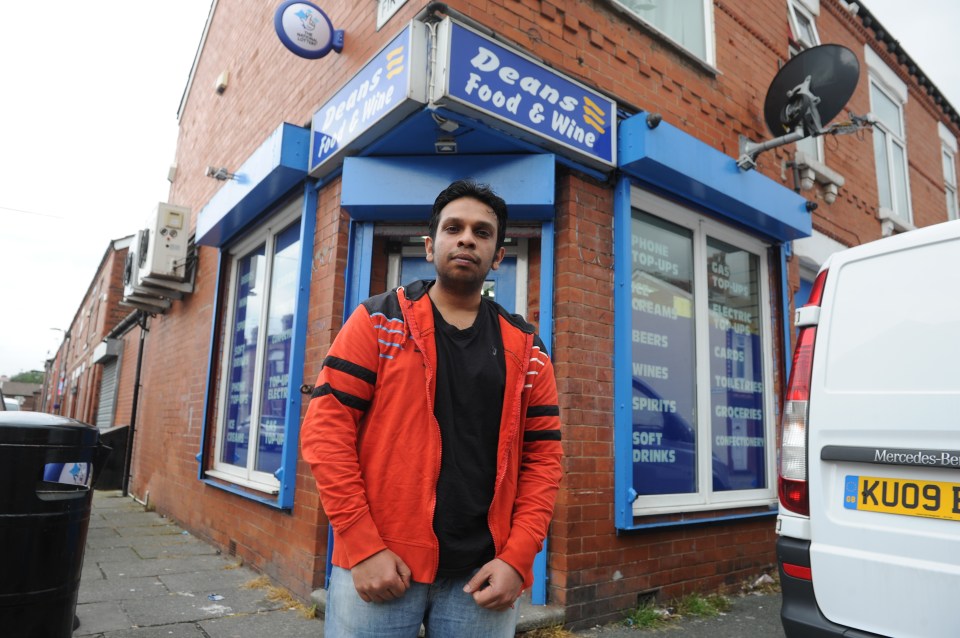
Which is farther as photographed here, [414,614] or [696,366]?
[696,366]

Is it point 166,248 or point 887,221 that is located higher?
point 887,221

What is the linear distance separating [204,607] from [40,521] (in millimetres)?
1795

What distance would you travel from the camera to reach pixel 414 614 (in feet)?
5.21

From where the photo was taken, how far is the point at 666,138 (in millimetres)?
4422

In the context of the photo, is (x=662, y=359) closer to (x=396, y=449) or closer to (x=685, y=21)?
(x=685, y=21)

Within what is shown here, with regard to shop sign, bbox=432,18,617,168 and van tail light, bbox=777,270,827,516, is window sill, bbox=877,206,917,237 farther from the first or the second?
van tail light, bbox=777,270,827,516

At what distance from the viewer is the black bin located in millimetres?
2566

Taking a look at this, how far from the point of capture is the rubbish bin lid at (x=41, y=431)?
2619 millimetres

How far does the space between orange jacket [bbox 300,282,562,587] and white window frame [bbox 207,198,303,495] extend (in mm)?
3082

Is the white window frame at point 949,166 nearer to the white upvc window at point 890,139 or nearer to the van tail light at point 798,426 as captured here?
the white upvc window at point 890,139

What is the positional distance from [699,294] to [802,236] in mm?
1483

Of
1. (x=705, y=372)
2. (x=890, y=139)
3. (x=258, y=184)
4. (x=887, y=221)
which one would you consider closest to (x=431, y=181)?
(x=258, y=184)

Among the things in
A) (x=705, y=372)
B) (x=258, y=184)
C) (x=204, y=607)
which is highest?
(x=258, y=184)

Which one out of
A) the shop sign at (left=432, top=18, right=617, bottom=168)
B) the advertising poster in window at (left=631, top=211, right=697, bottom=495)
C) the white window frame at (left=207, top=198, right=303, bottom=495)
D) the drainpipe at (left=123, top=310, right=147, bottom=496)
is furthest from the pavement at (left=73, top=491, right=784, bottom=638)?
the drainpipe at (left=123, top=310, right=147, bottom=496)
